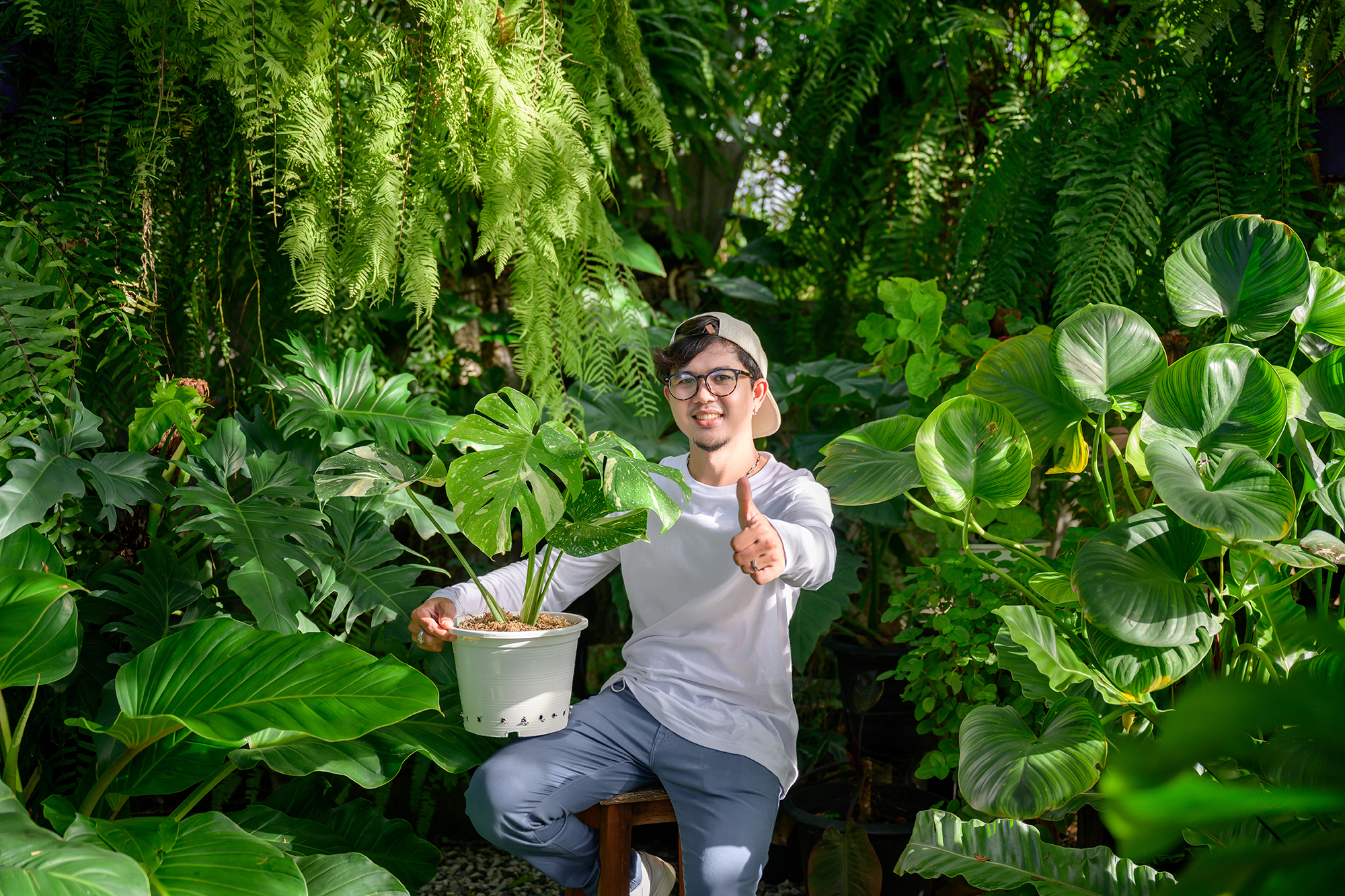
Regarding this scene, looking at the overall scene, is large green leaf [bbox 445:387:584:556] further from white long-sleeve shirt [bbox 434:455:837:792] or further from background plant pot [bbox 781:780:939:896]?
background plant pot [bbox 781:780:939:896]

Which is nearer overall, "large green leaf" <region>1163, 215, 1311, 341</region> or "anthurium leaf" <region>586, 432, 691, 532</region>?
"anthurium leaf" <region>586, 432, 691, 532</region>

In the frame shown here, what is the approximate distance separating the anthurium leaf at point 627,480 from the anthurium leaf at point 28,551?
92 centimetres

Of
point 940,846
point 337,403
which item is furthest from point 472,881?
point 940,846

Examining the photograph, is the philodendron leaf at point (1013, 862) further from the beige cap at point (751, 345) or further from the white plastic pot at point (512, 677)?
the beige cap at point (751, 345)

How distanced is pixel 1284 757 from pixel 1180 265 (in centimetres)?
75

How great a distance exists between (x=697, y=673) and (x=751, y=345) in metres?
0.61

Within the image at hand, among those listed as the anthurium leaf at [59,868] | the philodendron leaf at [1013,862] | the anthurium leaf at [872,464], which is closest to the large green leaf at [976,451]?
the anthurium leaf at [872,464]

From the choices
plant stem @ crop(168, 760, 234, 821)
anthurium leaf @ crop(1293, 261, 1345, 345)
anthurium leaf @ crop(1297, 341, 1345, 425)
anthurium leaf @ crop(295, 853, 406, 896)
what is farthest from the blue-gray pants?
anthurium leaf @ crop(1293, 261, 1345, 345)

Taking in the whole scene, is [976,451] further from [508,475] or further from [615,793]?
[615,793]

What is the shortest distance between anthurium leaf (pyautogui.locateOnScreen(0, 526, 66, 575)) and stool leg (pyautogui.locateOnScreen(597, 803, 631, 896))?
1006 millimetres

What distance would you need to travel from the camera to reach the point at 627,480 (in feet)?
4.24

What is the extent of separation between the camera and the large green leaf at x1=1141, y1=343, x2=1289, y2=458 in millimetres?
1284

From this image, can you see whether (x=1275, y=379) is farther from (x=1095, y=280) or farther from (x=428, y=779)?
(x=428, y=779)

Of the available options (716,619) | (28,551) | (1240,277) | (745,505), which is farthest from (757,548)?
(28,551)
